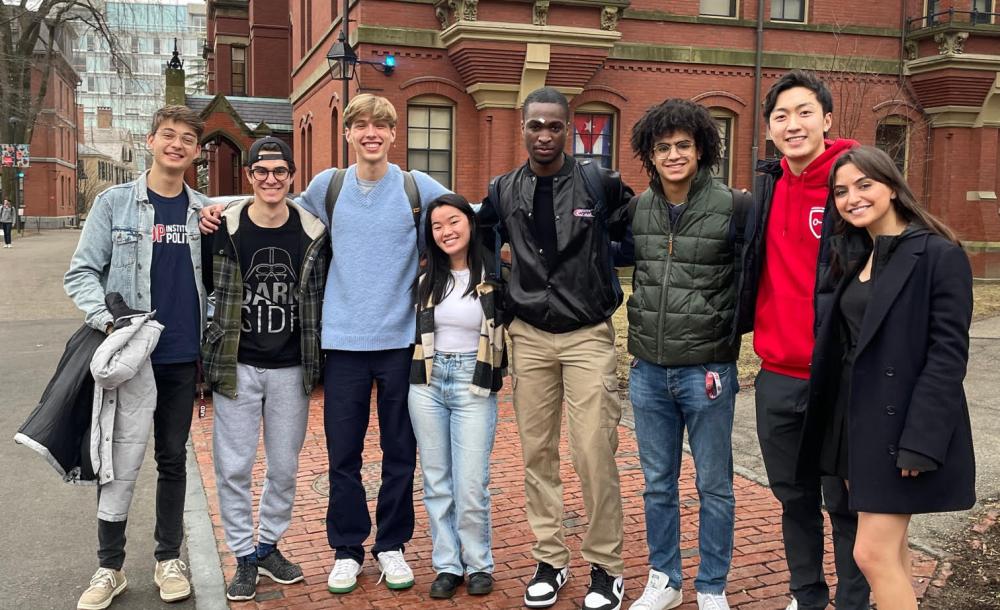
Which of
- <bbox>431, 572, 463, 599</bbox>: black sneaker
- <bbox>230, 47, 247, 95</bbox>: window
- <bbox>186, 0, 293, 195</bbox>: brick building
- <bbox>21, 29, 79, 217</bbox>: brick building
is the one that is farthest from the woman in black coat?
<bbox>21, 29, 79, 217</bbox>: brick building

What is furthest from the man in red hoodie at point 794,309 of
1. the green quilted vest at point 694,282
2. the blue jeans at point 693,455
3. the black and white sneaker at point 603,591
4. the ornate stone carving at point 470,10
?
the ornate stone carving at point 470,10

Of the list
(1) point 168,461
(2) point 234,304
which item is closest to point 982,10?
(2) point 234,304

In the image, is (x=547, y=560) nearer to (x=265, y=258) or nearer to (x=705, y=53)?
(x=265, y=258)

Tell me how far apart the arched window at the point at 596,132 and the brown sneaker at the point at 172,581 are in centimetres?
1542

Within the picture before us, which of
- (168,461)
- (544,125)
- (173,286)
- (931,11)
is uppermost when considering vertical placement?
(931,11)

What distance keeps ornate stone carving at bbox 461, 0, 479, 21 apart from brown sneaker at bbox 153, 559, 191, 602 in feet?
45.1

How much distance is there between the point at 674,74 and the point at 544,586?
16704 millimetres

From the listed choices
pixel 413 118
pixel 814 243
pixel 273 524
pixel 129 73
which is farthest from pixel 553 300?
pixel 129 73

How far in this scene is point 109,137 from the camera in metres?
110

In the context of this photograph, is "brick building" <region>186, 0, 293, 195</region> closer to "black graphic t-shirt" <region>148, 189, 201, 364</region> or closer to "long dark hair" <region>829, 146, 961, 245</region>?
"black graphic t-shirt" <region>148, 189, 201, 364</region>

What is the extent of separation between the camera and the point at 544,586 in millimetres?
4203

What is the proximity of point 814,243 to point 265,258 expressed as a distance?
2505 millimetres

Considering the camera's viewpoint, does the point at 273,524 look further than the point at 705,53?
No

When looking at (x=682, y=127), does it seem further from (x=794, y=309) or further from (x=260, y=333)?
(x=260, y=333)
